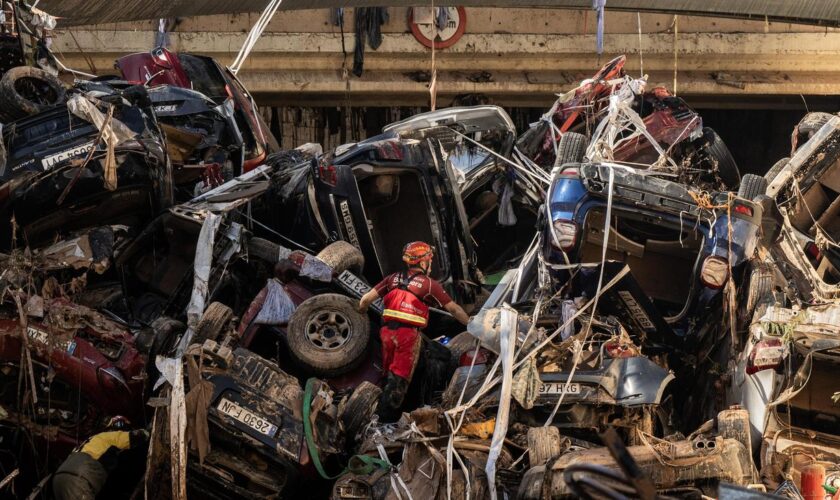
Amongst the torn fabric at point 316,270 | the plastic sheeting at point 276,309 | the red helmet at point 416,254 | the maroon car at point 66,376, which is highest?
the red helmet at point 416,254

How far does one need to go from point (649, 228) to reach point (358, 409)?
2661mm

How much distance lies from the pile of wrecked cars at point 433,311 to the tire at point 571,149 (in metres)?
0.04

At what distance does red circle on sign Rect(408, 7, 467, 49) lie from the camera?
21.6 metres

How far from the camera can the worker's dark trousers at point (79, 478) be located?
9227 millimetres

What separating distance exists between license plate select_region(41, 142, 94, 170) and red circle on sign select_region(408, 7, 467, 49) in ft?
35.5

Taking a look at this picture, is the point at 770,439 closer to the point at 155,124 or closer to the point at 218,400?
the point at 218,400

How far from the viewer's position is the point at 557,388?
9.09m

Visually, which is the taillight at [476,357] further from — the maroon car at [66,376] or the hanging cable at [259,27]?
the hanging cable at [259,27]

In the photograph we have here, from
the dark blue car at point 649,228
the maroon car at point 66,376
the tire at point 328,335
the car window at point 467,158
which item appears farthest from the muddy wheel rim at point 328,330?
the car window at point 467,158

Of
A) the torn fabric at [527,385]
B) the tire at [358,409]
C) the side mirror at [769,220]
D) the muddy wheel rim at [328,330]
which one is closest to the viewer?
the torn fabric at [527,385]

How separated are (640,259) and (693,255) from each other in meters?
0.46

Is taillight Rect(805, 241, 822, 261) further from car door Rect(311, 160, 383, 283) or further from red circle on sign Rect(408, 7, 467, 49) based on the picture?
red circle on sign Rect(408, 7, 467, 49)

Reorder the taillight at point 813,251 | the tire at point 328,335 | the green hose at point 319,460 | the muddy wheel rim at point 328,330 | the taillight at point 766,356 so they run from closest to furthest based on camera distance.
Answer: the taillight at point 766,356 < the green hose at point 319,460 < the tire at point 328,335 < the muddy wheel rim at point 328,330 < the taillight at point 813,251

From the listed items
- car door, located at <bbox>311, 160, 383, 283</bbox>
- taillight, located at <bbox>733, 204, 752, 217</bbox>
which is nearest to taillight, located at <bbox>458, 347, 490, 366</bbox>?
car door, located at <bbox>311, 160, 383, 283</bbox>
